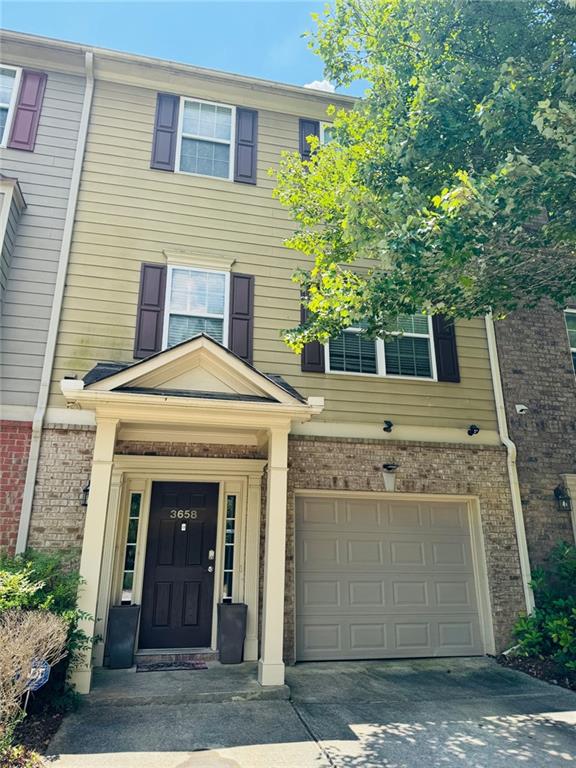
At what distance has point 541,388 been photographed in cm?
802

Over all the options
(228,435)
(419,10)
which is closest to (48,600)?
(228,435)

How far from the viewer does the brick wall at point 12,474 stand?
586 centimetres

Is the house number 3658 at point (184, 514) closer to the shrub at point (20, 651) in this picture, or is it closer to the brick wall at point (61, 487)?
the brick wall at point (61, 487)

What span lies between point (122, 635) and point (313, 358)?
4404 millimetres

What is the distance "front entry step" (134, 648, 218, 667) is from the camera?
6008mm

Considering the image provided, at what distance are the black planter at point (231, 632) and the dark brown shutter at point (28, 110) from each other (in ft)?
23.4

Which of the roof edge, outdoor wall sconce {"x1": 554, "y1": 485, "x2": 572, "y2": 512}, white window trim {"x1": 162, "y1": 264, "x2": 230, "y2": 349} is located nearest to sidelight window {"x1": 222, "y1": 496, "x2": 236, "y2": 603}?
white window trim {"x1": 162, "y1": 264, "x2": 230, "y2": 349}

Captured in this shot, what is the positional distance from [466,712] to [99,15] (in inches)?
402

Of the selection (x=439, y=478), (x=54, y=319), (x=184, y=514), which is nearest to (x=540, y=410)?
(x=439, y=478)

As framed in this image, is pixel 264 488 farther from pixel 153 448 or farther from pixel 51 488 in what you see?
pixel 51 488

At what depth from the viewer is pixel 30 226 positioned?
6.97m

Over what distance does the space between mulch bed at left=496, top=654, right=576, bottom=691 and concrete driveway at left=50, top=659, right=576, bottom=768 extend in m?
0.28

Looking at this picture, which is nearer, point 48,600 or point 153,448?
point 48,600

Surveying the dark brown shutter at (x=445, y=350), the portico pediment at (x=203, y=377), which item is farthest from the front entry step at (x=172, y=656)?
the dark brown shutter at (x=445, y=350)
